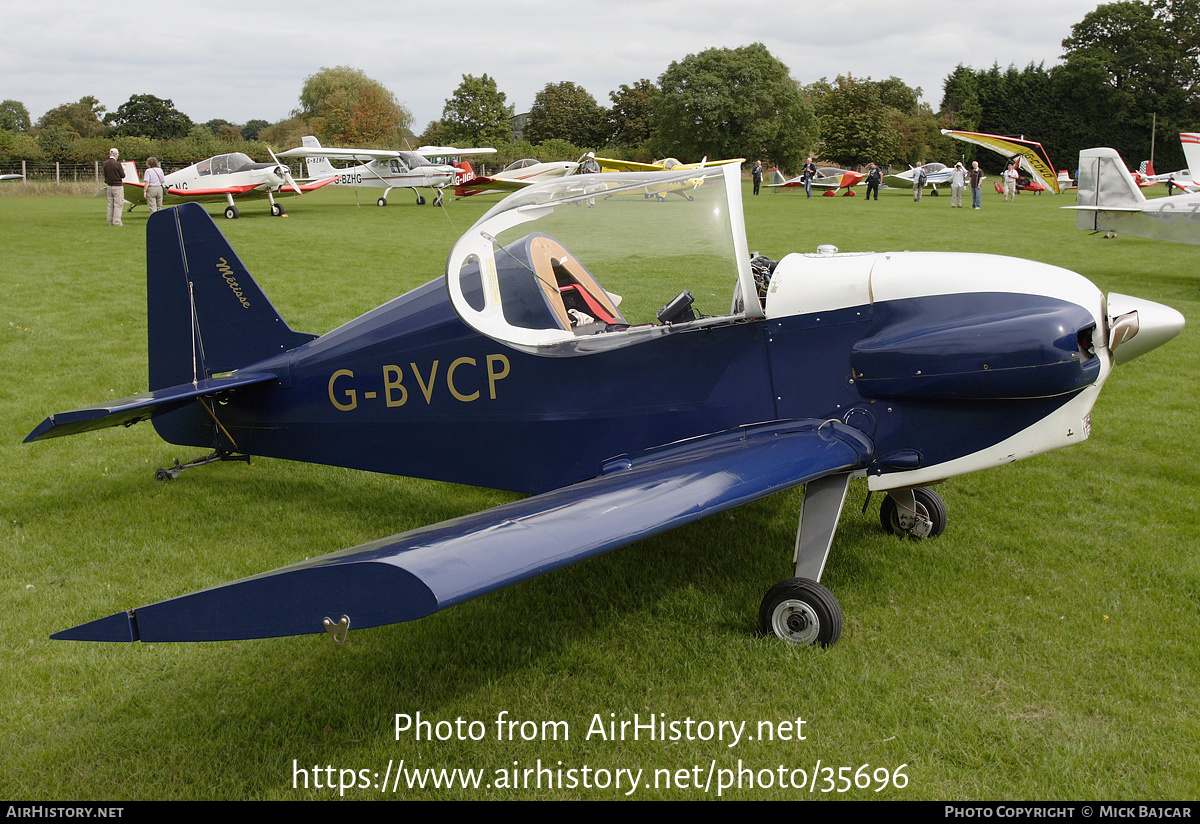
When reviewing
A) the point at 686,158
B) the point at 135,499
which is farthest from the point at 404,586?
the point at 686,158

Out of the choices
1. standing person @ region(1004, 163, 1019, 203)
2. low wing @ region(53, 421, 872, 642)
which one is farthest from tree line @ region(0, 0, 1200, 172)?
low wing @ region(53, 421, 872, 642)

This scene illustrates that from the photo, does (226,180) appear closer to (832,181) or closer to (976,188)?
(976,188)

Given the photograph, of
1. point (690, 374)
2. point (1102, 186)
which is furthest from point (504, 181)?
point (690, 374)

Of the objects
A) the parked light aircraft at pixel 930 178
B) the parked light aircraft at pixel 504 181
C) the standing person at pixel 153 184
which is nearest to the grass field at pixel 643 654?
the standing person at pixel 153 184

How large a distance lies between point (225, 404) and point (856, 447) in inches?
161

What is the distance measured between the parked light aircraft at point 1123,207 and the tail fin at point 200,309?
52.9 ft

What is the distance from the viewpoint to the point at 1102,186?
16562 mm

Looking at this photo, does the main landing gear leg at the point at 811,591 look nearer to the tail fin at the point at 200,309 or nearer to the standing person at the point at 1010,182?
the tail fin at the point at 200,309

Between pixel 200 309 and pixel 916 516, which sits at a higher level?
pixel 200 309

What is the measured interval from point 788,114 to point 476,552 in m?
67.7

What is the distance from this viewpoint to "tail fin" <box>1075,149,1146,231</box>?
16.2m

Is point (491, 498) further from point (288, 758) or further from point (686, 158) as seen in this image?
point (686, 158)

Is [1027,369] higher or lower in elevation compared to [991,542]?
higher
